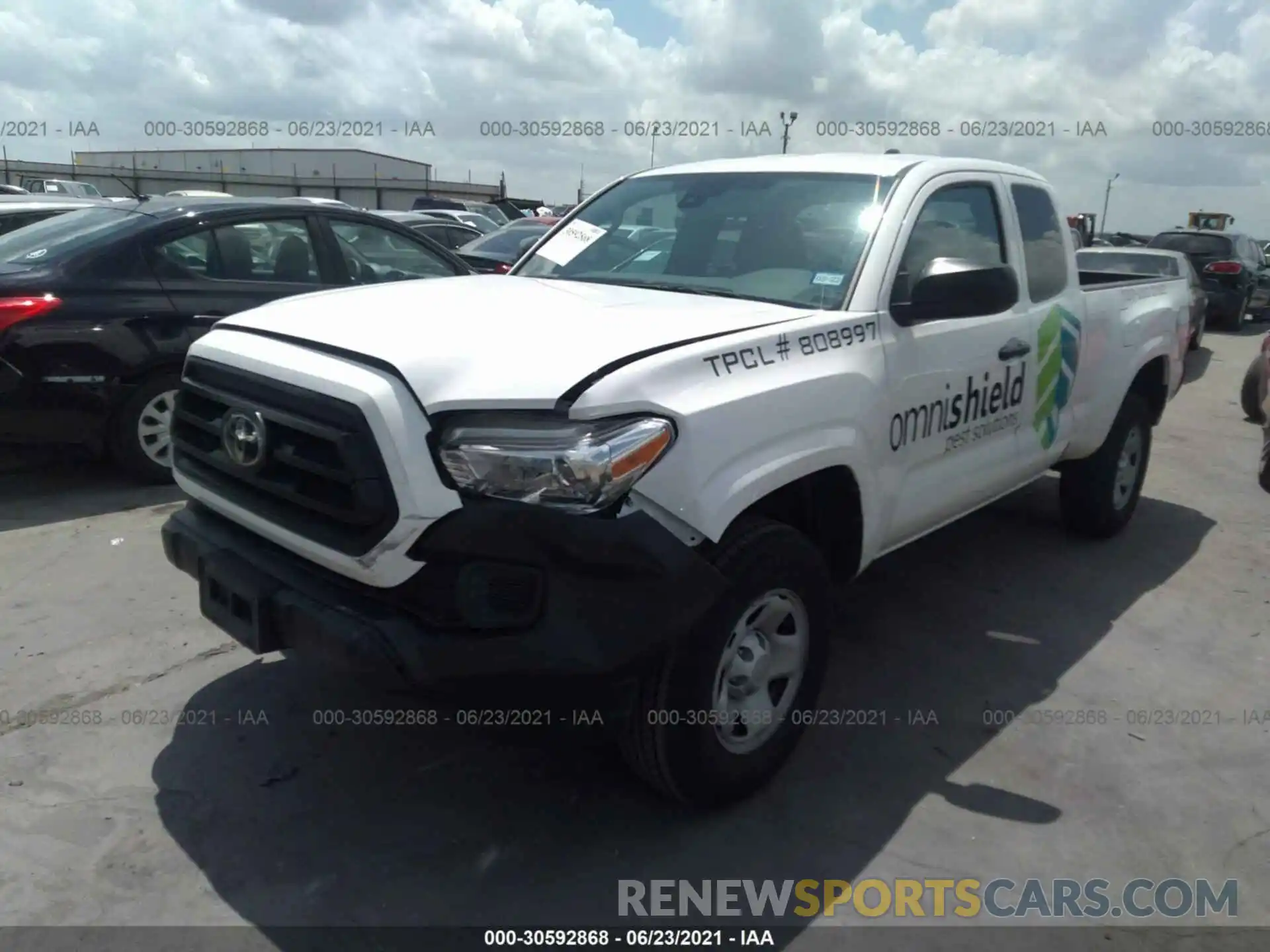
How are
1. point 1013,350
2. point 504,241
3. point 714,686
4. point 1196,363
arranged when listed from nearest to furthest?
point 714,686 → point 1013,350 → point 504,241 → point 1196,363

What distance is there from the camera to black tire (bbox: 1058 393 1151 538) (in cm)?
544

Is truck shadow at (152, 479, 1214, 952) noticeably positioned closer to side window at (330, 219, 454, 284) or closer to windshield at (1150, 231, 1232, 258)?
side window at (330, 219, 454, 284)

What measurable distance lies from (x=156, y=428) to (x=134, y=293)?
2.46 ft

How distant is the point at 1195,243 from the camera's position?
17094mm

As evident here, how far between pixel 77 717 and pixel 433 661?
180 cm

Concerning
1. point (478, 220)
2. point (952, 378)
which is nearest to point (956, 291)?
point (952, 378)

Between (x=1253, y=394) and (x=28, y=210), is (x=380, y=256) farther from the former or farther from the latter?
(x=1253, y=394)

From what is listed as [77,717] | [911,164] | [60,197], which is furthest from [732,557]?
[60,197]

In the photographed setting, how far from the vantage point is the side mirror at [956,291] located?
3.29 m

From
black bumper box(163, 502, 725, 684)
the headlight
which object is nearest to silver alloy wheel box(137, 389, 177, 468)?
black bumper box(163, 502, 725, 684)

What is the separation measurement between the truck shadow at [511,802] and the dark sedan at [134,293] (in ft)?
8.11

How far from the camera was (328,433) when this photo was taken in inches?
100

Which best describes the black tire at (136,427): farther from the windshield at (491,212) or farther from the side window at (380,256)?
the windshield at (491,212)
